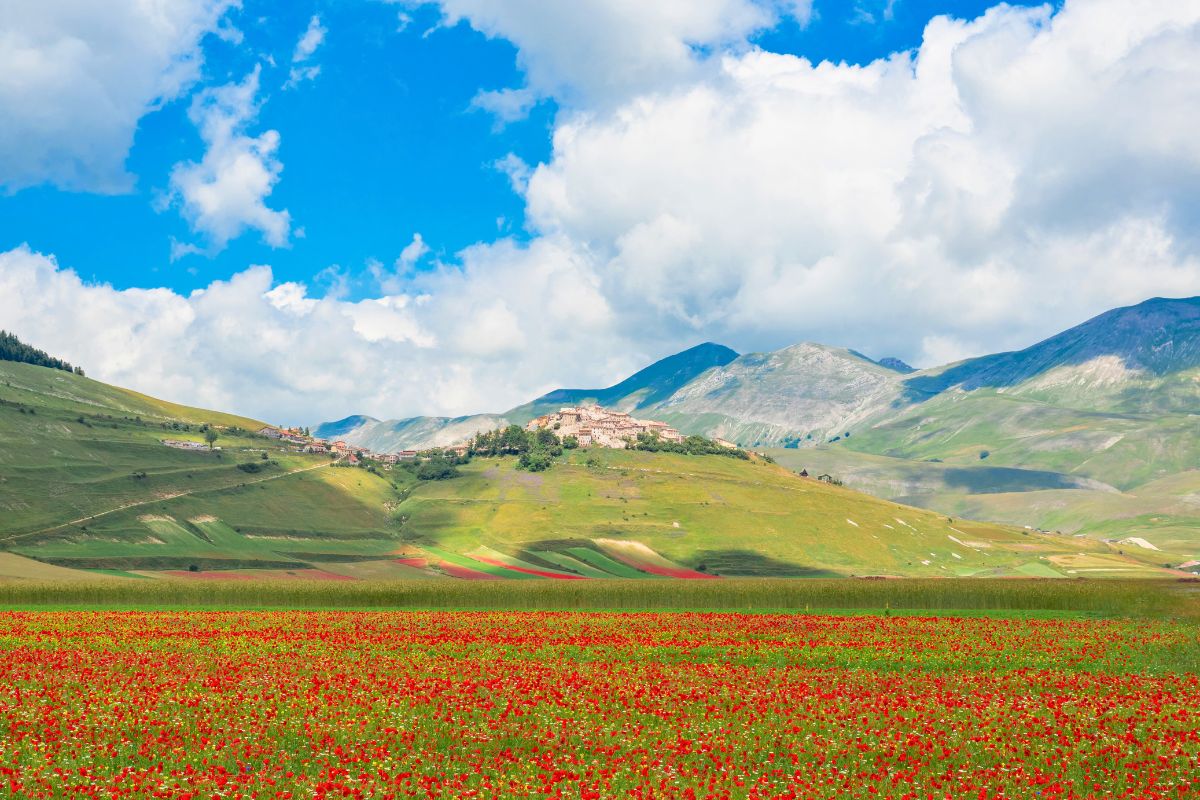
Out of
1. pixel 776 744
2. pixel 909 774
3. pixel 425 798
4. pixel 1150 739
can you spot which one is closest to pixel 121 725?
pixel 425 798

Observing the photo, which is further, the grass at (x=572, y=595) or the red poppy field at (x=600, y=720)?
the grass at (x=572, y=595)

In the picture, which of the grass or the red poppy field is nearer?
the red poppy field

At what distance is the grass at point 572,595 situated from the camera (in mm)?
95188

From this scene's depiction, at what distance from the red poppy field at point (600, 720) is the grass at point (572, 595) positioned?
44.0 metres

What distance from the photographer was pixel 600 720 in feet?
103

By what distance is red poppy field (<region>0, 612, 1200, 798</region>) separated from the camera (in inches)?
A: 978

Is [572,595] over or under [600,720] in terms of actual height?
over

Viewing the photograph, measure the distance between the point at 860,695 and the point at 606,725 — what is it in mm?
10101

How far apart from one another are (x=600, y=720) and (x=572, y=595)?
68476 millimetres

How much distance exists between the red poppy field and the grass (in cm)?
4400

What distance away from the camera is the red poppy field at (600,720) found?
24.8 metres

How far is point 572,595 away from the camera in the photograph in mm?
99125

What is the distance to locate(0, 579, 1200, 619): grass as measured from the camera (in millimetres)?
95188

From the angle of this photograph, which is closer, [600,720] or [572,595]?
[600,720]
